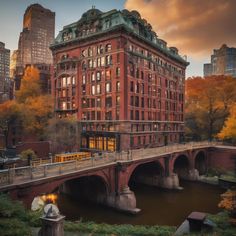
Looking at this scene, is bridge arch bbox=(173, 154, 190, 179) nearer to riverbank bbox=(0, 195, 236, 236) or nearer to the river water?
the river water

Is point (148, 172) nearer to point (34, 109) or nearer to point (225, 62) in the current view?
point (34, 109)

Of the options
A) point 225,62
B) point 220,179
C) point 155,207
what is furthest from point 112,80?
point 225,62

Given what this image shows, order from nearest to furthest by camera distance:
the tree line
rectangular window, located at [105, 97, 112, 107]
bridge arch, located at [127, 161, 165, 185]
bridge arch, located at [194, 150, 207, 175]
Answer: bridge arch, located at [127, 161, 165, 185]
the tree line
rectangular window, located at [105, 97, 112, 107]
bridge arch, located at [194, 150, 207, 175]

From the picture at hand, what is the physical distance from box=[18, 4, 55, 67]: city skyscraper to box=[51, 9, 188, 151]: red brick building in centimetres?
11352

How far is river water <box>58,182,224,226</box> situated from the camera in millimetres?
26078

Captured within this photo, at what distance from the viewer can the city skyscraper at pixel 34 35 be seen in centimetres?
15425

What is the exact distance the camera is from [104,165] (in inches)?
1037

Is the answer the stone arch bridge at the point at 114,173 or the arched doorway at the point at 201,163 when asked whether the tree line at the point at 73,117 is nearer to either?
the arched doorway at the point at 201,163

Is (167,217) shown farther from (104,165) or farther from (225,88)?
(225,88)

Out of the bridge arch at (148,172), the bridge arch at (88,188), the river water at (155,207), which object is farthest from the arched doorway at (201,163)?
the bridge arch at (88,188)

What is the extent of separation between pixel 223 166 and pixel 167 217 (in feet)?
90.9

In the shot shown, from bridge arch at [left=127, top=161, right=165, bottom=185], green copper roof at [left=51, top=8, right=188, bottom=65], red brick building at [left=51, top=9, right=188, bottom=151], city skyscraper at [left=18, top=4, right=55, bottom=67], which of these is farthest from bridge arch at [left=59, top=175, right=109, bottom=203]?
city skyscraper at [left=18, top=4, right=55, bottom=67]

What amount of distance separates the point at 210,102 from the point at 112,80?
99.1 ft

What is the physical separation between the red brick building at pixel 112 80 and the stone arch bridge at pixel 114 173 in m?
8.54
